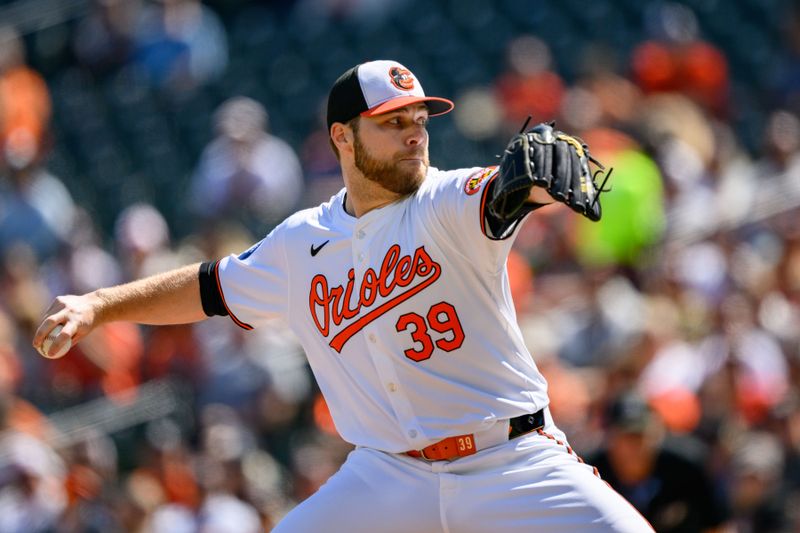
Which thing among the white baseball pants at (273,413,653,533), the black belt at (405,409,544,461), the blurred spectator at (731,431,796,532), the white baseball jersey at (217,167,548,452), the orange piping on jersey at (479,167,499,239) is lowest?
the blurred spectator at (731,431,796,532)

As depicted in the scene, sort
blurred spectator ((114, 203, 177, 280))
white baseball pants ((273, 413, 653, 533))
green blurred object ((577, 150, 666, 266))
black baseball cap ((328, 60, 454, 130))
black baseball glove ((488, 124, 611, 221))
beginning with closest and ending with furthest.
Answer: black baseball glove ((488, 124, 611, 221)) < white baseball pants ((273, 413, 653, 533)) < black baseball cap ((328, 60, 454, 130)) < green blurred object ((577, 150, 666, 266)) < blurred spectator ((114, 203, 177, 280))

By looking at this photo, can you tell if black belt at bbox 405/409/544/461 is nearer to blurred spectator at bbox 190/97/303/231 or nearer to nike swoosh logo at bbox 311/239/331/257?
nike swoosh logo at bbox 311/239/331/257

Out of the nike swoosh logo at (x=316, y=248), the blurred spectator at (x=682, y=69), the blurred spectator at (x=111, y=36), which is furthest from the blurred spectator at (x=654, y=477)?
the blurred spectator at (x=111, y=36)

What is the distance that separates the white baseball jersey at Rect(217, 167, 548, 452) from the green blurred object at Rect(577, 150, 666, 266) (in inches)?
173

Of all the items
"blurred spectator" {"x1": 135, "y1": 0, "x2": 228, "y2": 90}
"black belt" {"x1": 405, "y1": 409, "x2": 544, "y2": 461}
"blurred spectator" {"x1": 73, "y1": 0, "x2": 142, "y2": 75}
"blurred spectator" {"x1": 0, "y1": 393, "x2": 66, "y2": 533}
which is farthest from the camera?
"blurred spectator" {"x1": 73, "y1": 0, "x2": 142, "y2": 75}

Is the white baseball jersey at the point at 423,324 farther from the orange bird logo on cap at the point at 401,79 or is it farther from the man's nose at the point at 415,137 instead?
the orange bird logo on cap at the point at 401,79

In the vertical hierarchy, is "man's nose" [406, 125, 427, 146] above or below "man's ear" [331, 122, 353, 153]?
below

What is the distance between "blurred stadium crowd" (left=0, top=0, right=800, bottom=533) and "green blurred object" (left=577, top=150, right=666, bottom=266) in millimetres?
20

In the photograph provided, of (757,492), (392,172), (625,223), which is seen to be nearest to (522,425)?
(392,172)

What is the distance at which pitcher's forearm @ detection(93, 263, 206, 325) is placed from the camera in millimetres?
4676

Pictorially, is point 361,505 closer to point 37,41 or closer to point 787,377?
point 787,377

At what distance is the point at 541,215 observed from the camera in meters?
9.36

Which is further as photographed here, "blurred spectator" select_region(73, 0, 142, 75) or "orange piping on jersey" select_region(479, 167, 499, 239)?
"blurred spectator" select_region(73, 0, 142, 75)

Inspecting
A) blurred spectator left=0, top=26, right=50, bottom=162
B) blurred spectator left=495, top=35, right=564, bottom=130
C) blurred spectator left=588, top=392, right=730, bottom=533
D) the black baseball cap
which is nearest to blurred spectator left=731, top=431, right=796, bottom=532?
blurred spectator left=588, top=392, right=730, bottom=533
